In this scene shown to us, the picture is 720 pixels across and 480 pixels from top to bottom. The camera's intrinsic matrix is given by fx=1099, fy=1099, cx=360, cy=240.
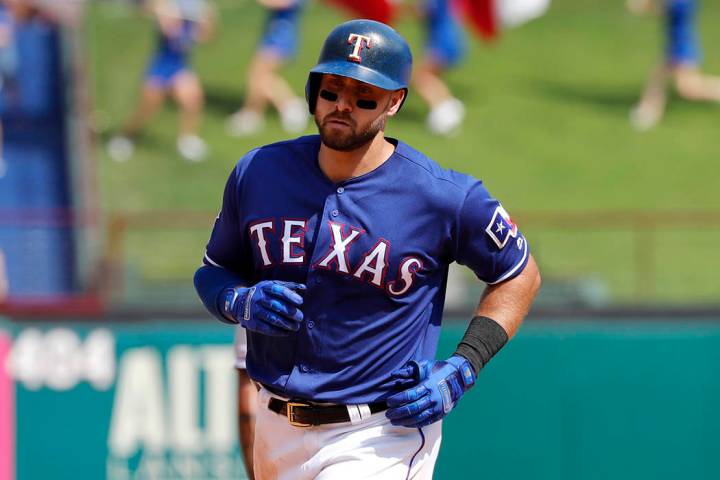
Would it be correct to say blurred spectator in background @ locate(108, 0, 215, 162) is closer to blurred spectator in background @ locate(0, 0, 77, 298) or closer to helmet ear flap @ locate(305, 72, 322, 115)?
blurred spectator in background @ locate(0, 0, 77, 298)

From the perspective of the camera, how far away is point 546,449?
6434mm

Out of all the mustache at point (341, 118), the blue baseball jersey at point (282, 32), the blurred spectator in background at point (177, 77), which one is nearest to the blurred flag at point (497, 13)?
the blue baseball jersey at point (282, 32)

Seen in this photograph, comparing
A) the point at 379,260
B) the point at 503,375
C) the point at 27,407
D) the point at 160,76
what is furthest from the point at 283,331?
the point at 160,76

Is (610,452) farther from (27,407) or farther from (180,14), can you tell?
(180,14)

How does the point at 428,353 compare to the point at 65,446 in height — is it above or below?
above

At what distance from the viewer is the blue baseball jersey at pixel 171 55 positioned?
1124cm

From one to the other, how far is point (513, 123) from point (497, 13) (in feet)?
3.97

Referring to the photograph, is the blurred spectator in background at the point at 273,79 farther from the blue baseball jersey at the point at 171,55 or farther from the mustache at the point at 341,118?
the mustache at the point at 341,118

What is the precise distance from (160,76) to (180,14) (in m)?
0.67

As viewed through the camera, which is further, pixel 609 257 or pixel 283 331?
pixel 609 257

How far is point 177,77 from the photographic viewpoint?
447 inches

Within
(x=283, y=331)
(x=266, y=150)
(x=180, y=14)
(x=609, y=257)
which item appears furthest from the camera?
(x=180, y=14)

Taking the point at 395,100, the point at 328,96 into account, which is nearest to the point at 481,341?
the point at 395,100

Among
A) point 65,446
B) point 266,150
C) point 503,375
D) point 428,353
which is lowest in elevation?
point 65,446
